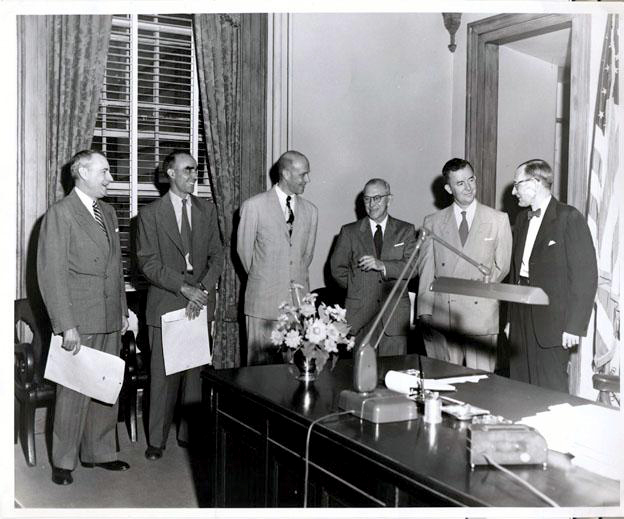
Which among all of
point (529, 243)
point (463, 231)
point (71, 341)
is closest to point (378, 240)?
point (463, 231)

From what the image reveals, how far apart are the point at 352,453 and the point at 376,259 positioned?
8.33ft

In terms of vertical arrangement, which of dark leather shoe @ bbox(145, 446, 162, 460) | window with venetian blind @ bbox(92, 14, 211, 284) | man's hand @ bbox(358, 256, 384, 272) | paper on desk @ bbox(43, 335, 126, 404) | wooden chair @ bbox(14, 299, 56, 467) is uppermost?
window with venetian blind @ bbox(92, 14, 211, 284)

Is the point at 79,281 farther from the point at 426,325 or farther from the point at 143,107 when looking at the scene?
the point at 426,325

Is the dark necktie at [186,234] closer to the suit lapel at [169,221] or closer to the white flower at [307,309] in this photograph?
the suit lapel at [169,221]

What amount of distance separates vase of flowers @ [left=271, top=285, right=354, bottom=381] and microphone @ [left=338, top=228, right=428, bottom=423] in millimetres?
297

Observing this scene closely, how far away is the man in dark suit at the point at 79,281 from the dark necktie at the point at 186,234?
53cm

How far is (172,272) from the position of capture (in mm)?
4480

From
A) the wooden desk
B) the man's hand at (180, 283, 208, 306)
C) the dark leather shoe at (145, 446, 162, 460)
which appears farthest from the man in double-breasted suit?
the dark leather shoe at (145, 446, 162, 460)

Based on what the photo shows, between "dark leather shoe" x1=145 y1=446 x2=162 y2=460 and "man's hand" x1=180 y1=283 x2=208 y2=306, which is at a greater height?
"man's hand" x1=180 y1=283 x2=208 y2=306

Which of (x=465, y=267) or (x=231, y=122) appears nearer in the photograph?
(x=465, y=267)

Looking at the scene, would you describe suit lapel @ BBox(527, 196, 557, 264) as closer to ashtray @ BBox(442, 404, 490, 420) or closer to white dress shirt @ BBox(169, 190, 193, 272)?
ashtray @ BBox(442, 404, 490, 420)

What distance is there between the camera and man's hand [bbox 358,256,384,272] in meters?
4.57
